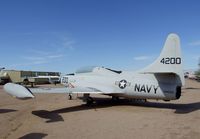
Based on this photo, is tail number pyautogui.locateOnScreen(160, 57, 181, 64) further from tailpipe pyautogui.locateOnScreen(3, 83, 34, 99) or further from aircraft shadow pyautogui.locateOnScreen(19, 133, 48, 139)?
aircraft shadow pyautogui.locateOnScreen(19, 133, 48, 139)

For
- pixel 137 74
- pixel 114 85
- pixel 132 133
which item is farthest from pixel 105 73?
pixel 132 133

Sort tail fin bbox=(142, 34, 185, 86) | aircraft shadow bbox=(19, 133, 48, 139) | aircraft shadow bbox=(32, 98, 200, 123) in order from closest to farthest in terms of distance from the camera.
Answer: aircraft shadow bbox=(19, 133, 48, 139) → aircraft shadow bbox=(32, 98, 200, 123) → tail fin bbox=(142, 34, 185, 86)

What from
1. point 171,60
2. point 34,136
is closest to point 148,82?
point 171,60

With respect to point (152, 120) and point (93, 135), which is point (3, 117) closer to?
point (93, 135)

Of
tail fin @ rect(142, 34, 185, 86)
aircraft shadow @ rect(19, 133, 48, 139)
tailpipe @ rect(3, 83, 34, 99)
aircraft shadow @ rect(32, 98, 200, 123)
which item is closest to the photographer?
aircraft shadow @ rect(19, 133, 48, 139)

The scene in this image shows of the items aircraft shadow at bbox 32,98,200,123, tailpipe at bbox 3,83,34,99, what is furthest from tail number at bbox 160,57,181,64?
tailpipe at bbox 3,83,34,99

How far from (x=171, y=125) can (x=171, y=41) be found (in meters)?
A: 6.00

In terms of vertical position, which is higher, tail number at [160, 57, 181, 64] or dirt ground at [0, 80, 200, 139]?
tail number at [160, 57, 181, 64]

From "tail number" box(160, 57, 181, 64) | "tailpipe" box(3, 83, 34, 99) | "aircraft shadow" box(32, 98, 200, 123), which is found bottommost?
"aircraft shadow" box(32, 98, 200, 123)

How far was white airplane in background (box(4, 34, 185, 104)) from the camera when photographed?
14.6 meters

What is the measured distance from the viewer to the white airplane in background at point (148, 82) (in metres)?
14.6

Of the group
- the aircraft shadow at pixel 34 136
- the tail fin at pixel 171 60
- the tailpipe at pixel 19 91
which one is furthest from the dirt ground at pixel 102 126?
the tail fin at pixel 171 60

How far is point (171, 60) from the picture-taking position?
48.9 ft

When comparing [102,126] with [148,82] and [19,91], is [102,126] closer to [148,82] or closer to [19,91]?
[19,91]
